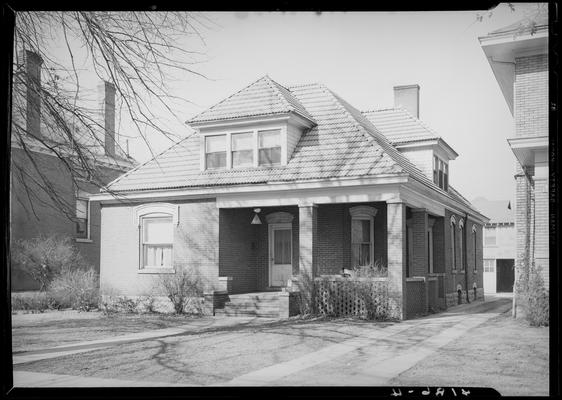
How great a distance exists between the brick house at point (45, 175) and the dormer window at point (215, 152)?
198 cm

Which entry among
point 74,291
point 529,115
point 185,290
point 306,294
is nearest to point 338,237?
point 306,294

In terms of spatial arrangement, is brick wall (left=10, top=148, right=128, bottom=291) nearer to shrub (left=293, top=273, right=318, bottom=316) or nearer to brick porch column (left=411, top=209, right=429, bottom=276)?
shrub (left=293, top=273, right=318, bottom=316)

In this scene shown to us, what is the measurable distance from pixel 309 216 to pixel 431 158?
15.8ft

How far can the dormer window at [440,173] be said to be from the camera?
17.2 metres

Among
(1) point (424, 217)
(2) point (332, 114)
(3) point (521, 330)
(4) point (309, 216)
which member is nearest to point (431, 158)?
(1) point (424, 217)

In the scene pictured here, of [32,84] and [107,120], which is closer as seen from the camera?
[32,84]

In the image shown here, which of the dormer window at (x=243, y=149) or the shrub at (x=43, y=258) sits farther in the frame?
the shrub at (x=43, y=258)

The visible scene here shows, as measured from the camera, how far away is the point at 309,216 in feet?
45.9

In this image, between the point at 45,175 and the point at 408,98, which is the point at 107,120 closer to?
the point at 45,175

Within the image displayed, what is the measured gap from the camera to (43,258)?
15664 millimetres

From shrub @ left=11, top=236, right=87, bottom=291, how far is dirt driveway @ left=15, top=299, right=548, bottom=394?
667cm

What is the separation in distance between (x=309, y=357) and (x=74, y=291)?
28.4 ft

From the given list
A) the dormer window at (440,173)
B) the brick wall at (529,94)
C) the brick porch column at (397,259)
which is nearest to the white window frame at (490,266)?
the dormer window at (440,173)

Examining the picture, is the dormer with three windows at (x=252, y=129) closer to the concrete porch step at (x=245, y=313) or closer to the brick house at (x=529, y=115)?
the concrete porch step at (x=245, y=313)
